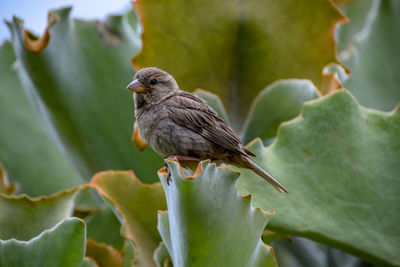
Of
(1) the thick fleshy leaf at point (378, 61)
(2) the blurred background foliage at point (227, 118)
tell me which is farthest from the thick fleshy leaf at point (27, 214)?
(1) the thick fleshy leaf at point (378, 61)

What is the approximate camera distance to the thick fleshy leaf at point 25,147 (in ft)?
7.02

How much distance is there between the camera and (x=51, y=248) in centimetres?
116

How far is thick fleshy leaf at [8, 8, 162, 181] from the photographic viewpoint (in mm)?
1823

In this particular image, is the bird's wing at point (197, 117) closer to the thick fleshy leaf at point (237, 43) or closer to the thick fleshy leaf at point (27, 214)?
the thick fleshy leaf at point (237, 43)

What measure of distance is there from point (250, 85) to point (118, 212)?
0.70 metres

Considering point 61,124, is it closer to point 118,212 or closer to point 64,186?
point 64,186

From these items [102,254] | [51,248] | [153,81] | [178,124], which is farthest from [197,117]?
[51,248]

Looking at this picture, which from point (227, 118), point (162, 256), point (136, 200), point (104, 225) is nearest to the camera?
point (162, 256)

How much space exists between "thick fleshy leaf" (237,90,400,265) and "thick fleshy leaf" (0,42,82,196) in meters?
1.04

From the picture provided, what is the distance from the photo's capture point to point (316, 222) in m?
1.32

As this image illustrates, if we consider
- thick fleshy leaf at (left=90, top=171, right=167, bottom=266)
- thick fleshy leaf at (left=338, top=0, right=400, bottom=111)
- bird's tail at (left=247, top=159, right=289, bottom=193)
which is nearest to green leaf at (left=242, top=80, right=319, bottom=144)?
bird's tail at (left=247, top=159, right=289, bottom=193)

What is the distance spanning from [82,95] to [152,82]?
0.82 ft

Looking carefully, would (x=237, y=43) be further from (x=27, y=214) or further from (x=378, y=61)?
(x=27, y=214)

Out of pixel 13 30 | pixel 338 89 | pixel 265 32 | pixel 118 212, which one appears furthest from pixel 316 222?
pixel 13 30
